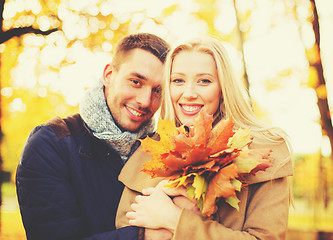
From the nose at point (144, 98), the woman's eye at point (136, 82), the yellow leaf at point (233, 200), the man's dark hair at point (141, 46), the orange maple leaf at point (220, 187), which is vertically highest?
the man's dark hair at point (141, 46)

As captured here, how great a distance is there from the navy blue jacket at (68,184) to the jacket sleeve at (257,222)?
0.43m

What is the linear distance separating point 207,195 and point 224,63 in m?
1.15

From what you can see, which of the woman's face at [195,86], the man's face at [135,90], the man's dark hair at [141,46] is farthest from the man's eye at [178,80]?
the man's dark hair at [141,46]

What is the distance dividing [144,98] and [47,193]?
1072mm

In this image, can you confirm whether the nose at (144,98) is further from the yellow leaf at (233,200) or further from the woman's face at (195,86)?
the yellow leaf at (233,200)

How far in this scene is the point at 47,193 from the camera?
232 centimetres

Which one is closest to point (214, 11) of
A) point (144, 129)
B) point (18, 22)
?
point (18, 22)

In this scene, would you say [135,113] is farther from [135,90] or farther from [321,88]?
[321,88]

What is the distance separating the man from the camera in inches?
91.0

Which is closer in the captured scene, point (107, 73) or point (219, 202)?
point (219, 202)

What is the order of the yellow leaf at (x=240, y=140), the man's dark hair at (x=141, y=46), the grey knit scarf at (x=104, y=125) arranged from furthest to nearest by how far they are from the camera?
the man's dark hair at (x=141, y=46) → the grey knit scarf at (x=104, y=125) → the yellow leaf at (x=240, y=140)

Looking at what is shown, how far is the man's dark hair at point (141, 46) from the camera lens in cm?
290

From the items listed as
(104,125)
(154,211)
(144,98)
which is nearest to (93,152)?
(104,125)

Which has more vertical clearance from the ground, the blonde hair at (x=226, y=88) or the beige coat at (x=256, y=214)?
the blonde hair at (x=226, y=88)
